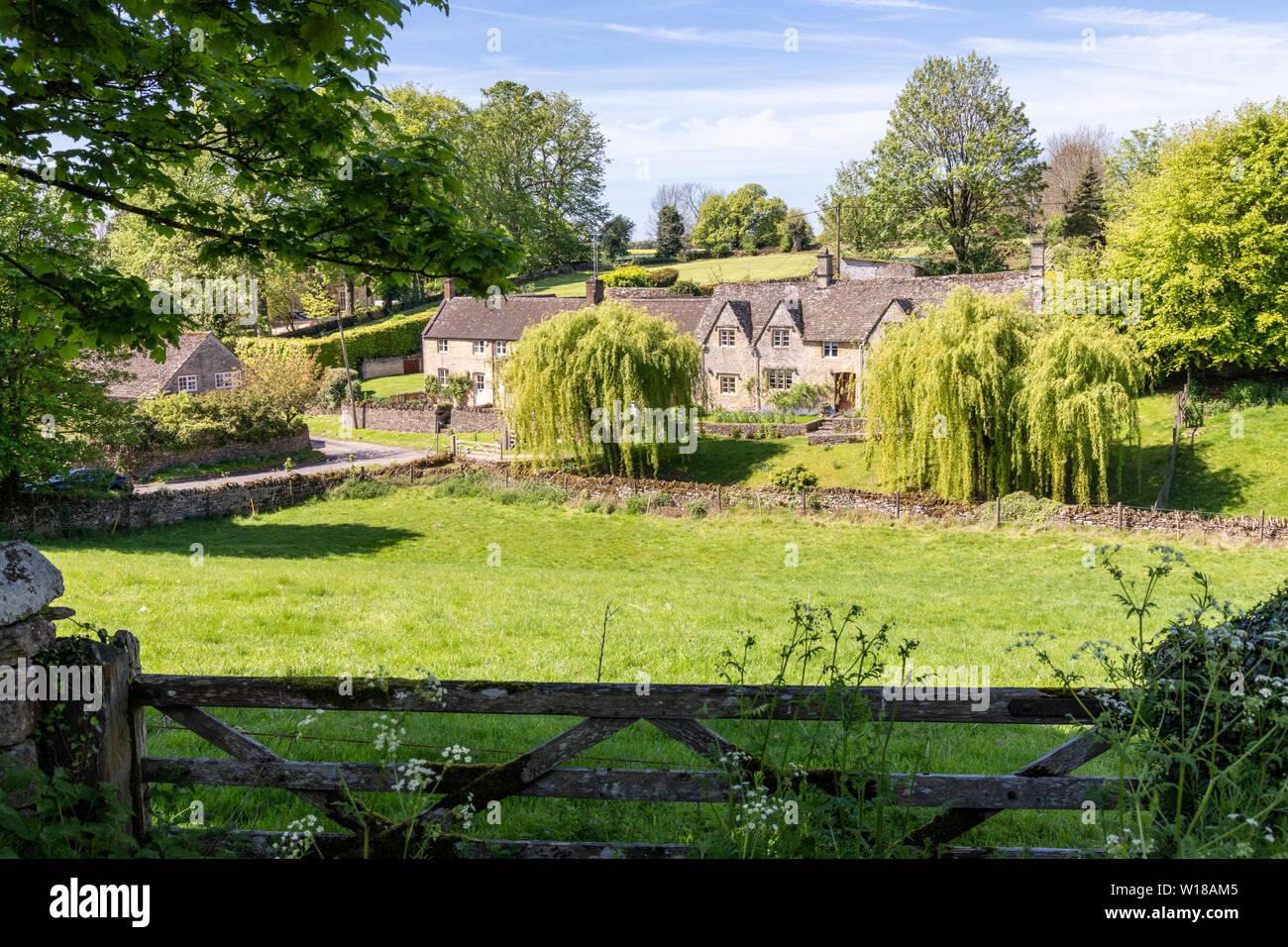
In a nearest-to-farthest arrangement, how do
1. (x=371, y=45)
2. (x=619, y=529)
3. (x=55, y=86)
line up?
(x=55, y=86), (x=371, y=45), (x=619, y=529)

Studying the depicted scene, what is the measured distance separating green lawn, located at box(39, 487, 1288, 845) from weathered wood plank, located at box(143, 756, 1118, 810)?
0.32 meters

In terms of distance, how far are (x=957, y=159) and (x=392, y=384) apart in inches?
1708

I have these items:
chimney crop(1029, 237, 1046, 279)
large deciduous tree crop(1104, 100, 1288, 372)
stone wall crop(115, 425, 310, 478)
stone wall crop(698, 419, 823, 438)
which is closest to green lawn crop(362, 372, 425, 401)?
stone wall crop(115, 425, 310, 478)

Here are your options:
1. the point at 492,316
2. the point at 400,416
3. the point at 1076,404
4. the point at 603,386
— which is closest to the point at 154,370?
the point at 400,416

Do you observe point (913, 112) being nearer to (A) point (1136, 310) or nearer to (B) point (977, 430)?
(A) point (1136, 310)

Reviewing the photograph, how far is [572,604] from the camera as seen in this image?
49.2ft

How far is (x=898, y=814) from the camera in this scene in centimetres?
483

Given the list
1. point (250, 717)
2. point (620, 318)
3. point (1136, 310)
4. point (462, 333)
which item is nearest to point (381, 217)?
point (250, 717)

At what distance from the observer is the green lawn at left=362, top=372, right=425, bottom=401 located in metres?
63.4

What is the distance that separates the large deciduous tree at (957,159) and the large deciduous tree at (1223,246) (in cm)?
2000

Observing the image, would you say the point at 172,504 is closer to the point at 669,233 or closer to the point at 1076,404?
the point at 1076,404

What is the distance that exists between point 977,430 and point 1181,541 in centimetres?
744

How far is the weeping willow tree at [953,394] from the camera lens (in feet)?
105
